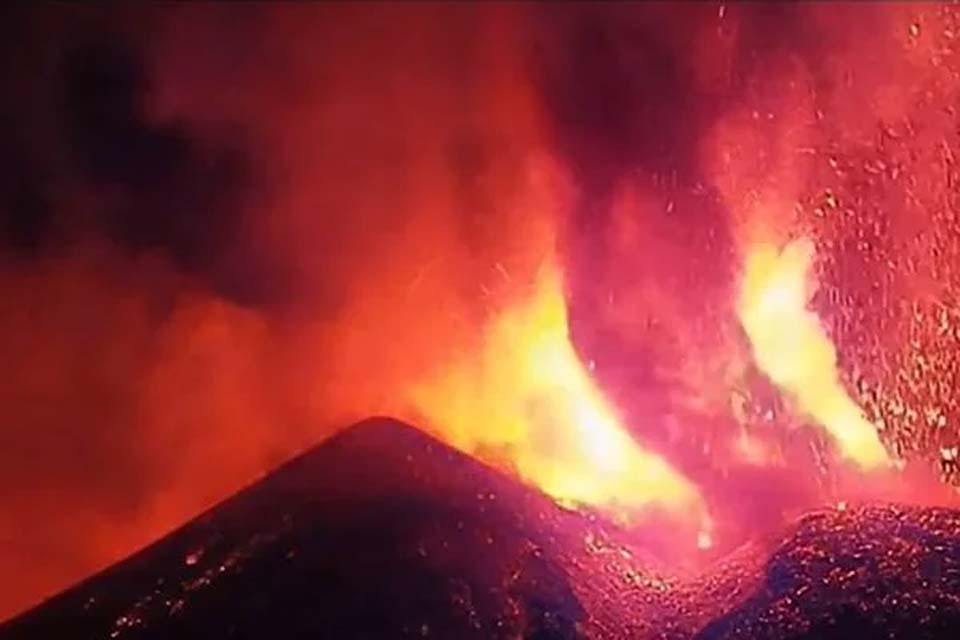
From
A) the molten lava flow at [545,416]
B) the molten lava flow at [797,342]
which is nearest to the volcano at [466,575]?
the molten lava flow at [545,416]

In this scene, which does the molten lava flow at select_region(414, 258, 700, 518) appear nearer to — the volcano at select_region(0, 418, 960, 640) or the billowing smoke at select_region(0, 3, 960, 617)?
the billowing smoke at select_region(0, 3, 960, 617)

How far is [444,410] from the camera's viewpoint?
11164 millimetres

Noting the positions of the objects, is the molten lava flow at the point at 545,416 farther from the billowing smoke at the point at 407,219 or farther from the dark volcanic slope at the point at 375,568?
the dark volcanic slope at the point at 375,568

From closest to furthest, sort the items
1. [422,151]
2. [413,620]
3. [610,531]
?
[413,620] < [610,531] < [422,151]

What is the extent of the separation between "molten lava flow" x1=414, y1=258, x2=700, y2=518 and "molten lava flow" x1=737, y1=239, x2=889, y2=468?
1.04 meters

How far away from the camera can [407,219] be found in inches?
462

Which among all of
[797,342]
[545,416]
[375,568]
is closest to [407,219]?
[545,416]

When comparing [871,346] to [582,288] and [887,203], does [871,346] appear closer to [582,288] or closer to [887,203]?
[887,203]

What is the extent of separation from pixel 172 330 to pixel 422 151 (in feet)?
6.99

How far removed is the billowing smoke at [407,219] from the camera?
34.8 ft

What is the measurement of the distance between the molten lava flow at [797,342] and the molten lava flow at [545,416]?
40.8 inches

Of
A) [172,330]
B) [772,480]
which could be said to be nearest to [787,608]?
[772,480]

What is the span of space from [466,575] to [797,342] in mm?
Answer: 4409

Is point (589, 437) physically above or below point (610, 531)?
above
